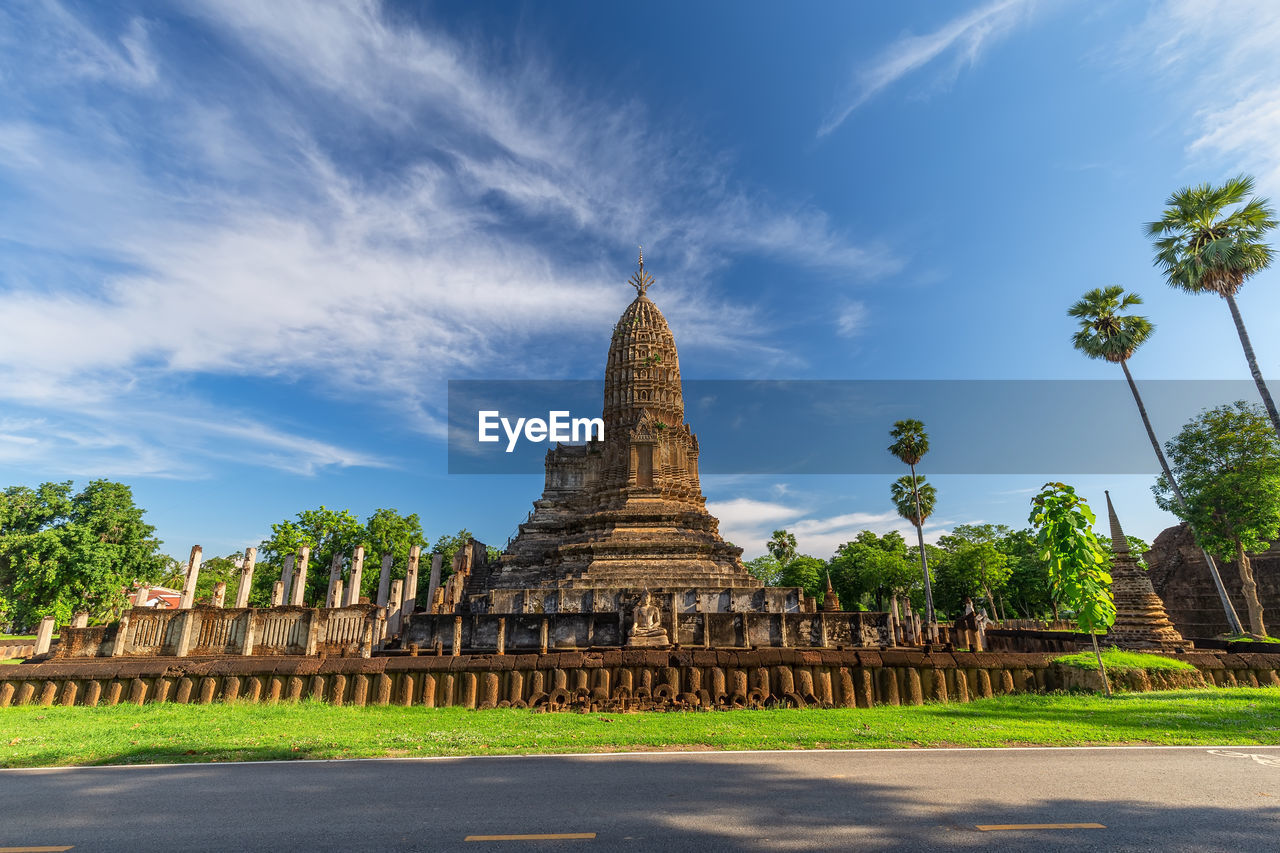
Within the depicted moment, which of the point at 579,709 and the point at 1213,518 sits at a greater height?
the point at 1213,518

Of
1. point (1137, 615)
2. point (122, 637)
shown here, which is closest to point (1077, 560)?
point (1137, 615)

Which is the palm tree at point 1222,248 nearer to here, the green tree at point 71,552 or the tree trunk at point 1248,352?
the tree trunk at point 1248,352

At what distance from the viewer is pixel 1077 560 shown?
1430 cm

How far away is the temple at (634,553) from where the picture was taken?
22688mm

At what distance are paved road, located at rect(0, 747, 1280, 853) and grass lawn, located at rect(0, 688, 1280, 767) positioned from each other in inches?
32.6

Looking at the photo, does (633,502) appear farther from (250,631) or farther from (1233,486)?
(1233,486)

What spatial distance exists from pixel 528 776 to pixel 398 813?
6.68 feet

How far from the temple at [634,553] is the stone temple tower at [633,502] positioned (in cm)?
9

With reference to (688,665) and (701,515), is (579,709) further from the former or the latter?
(701,515)

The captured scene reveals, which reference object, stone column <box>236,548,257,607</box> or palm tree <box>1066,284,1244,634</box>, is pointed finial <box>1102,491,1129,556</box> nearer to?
palm tree <box>1066,284,1244,634</box>

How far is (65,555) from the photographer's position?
115 feet

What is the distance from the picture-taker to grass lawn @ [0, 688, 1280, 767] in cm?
963

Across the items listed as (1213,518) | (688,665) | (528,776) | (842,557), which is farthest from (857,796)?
(842,557)

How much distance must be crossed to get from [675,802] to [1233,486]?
3757 cm
